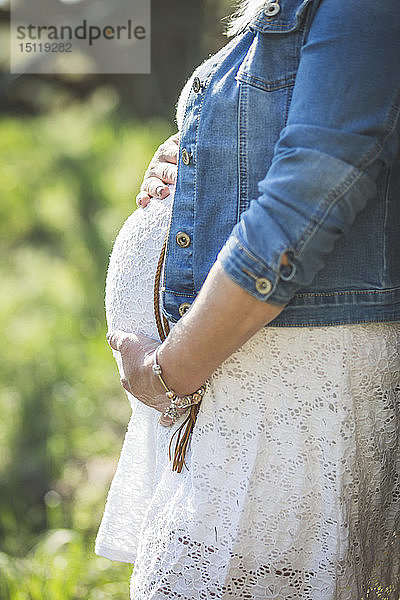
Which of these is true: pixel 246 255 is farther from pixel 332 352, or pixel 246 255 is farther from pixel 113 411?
pixel 113 411

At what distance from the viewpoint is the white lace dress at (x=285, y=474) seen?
111cm

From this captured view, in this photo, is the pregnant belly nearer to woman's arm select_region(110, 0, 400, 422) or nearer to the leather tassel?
the leather tassel

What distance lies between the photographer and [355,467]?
3.70 feet

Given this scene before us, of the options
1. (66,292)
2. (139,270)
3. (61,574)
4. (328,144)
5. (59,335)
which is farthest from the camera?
(66,292)

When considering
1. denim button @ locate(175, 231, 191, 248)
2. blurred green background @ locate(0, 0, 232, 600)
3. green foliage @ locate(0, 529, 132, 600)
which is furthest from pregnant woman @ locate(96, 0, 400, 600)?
blurred green background @ locate(0, 0, 232, 600)

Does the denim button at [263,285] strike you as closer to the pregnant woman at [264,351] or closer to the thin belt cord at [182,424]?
the pregnant woman at [264,351]

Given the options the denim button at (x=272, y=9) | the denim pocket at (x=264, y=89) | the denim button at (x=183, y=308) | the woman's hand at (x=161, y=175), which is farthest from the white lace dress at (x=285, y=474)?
the denim button at (x=272, y=9)

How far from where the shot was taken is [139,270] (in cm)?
124

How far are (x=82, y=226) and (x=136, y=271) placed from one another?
12.6 ft

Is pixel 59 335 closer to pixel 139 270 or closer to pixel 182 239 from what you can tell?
pixel 139 270

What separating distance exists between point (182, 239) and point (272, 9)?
0.37 meters

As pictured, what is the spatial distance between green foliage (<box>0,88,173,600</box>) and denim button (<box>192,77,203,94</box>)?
1406 millimetres

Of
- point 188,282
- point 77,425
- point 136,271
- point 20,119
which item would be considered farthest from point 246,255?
point 20,119

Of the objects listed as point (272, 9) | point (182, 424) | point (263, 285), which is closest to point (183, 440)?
point (182, 424)
